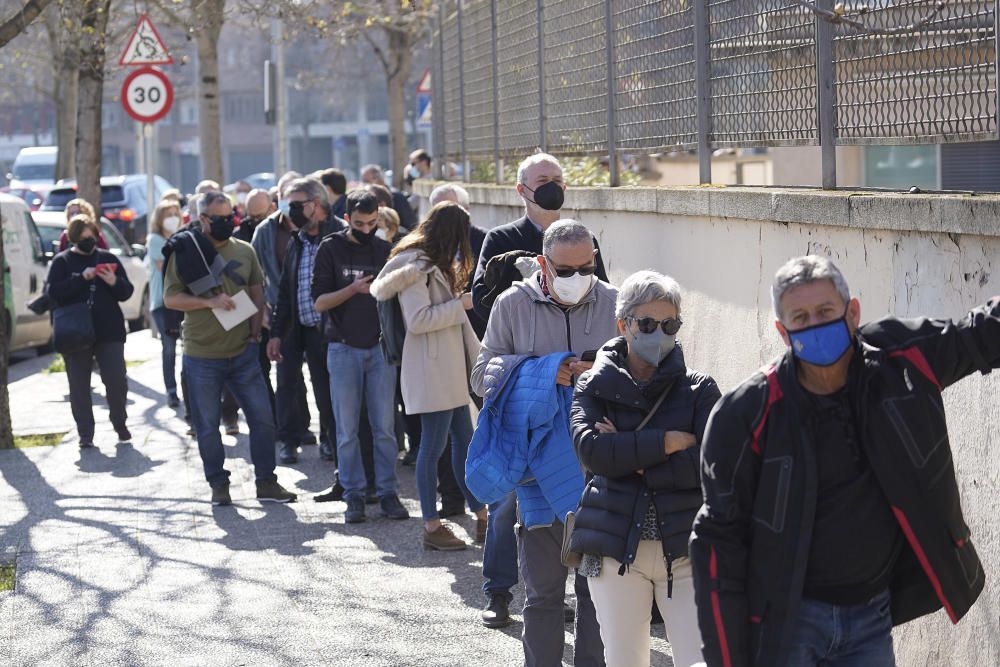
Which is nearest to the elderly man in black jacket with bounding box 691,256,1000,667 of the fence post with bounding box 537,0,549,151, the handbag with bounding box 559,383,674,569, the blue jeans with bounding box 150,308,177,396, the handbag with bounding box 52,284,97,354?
the handbag with bounding box 559,383,674,569

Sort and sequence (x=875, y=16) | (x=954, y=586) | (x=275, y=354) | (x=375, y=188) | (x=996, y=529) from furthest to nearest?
(x=375, y=188), (x=275, y=354), (x=875, y=16), (x=996, y=529), (x=954, y=586)

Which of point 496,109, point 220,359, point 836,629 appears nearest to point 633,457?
point 836,629

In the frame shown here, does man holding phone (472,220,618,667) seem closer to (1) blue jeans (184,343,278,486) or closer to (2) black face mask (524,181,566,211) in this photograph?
(2) black face mask (524,181,566,211)

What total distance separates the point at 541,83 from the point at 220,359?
9.18 ft

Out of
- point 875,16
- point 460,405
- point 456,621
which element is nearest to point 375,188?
point 460,405

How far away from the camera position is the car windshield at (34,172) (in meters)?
44.9

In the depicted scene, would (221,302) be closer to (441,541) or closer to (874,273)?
(441,541)

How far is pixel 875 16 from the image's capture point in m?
5.55

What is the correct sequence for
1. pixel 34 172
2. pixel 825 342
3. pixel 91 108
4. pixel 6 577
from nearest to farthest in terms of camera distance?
pixel 825 342 < pixel 6 577 < pixel 91 108 < pixel 34 172

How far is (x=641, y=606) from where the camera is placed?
4.67 meters

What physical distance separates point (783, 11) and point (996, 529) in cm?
251

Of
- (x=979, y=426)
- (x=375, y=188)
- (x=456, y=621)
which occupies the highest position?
(x=375, y=188)

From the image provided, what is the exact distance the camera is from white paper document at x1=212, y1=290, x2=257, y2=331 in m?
9.59

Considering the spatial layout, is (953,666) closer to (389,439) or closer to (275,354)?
(389,439)
